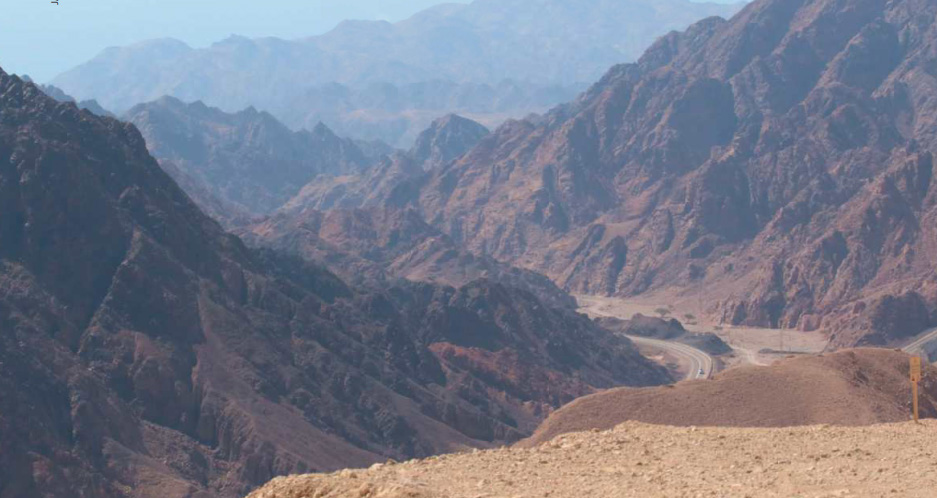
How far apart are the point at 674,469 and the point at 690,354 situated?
101374 mm

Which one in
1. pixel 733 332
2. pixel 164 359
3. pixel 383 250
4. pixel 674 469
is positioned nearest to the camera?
pixel 674 469

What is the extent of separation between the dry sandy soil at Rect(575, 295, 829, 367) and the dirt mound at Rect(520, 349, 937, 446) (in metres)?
66.2

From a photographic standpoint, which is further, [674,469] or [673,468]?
[673,468]

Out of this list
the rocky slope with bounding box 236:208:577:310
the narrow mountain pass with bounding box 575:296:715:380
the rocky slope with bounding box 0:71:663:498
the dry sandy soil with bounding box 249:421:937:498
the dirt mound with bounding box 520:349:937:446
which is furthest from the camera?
the rocky slope with bounding box 236:208:577:310

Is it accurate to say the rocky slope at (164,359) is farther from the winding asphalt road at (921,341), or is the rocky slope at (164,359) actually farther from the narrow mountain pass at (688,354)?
the winding asphalt road at (921,341)

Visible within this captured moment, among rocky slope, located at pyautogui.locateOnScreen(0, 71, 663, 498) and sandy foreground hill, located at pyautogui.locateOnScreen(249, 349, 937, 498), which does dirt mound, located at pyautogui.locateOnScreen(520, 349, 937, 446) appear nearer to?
sandy foreground hill, located at pyautogui.locateOnScreen(249, 349, 937, 498)

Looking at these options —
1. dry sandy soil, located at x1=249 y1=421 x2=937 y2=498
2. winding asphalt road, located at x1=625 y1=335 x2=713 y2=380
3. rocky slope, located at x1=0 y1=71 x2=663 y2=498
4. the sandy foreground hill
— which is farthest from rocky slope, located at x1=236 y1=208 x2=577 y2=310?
dry sandy soil, located at x1=249 y1=421 x2=937 y2=498

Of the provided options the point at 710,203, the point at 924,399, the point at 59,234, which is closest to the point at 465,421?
the point at 59,234

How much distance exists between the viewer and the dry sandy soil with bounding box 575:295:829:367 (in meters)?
125

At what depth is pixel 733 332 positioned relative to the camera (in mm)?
143250

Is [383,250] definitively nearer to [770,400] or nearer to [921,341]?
[921,341]

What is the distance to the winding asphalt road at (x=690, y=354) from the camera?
11307 cm

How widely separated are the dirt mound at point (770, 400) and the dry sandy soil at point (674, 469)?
15064 millimetres

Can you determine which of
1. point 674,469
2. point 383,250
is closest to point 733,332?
point 383,250
